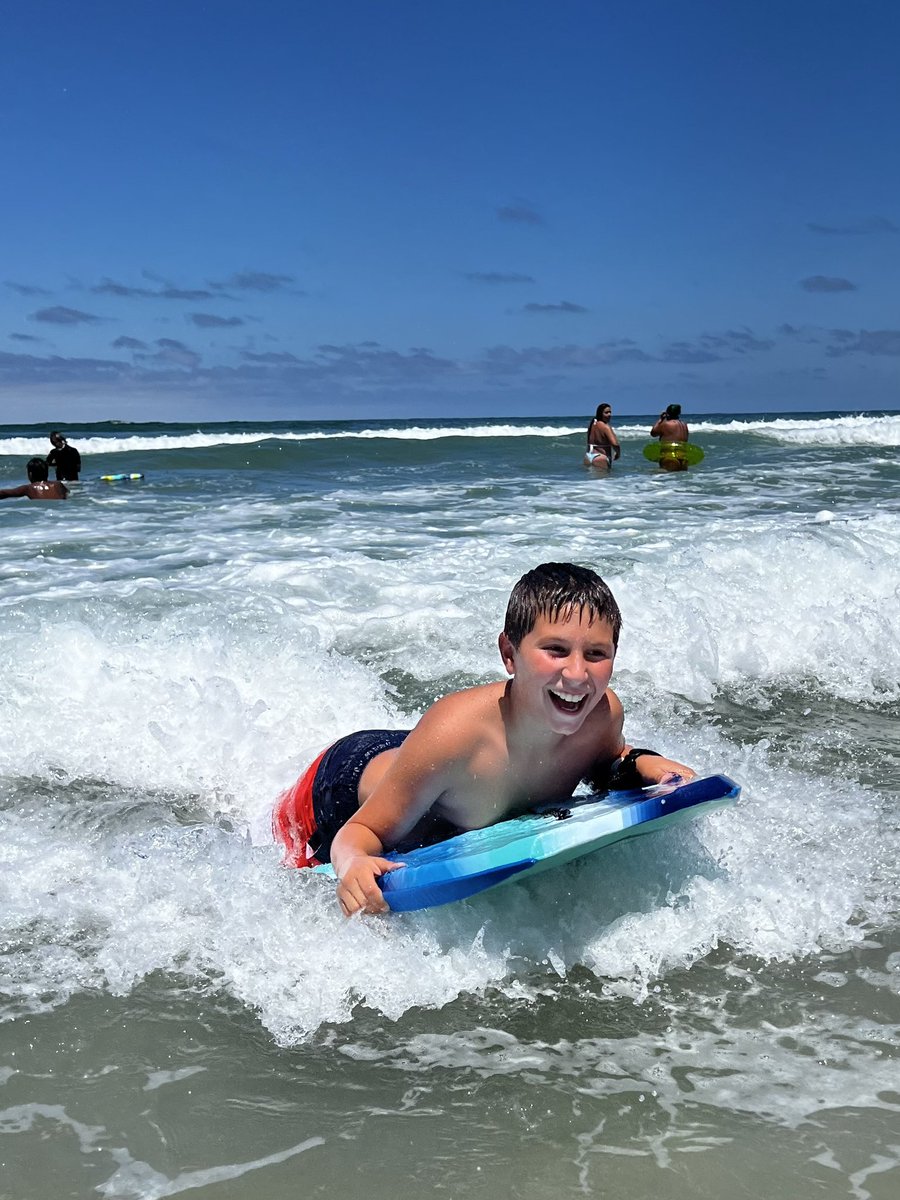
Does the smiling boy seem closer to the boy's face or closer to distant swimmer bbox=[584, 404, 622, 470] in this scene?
the boy's face

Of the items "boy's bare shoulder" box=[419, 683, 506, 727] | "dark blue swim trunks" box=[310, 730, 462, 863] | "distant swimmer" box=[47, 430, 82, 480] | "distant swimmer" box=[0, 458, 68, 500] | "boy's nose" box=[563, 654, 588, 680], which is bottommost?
"dark blue swim trunks" box=[310, 730, 462, 863]

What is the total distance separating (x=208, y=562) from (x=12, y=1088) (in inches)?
222

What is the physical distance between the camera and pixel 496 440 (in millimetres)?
32438

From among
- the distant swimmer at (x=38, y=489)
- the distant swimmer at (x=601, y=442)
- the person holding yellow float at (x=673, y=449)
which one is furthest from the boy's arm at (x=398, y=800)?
the distant swimmer at (x=601, y=442)

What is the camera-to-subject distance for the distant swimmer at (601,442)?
1734 cm

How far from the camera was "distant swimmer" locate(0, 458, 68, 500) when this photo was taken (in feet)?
43.3

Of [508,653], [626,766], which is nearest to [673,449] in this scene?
[626,766]

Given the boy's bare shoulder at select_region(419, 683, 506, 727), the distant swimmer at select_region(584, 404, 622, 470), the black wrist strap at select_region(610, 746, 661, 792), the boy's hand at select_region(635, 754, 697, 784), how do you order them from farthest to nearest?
the distant swimmer at select_region(584, 404, 622, 470)
the black wrist strap at select_region(610, 746, 661, 792)
the boy's hand at select_region(635, 754, 697, 784)
the boy's bare shoulder at select_region(419, 683, 506, 727)

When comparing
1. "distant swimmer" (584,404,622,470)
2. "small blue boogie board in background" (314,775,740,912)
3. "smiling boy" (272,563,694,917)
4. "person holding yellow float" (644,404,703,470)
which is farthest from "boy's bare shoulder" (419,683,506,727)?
"distant swimmer" (584,404,622,470)

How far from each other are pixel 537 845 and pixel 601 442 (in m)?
15.5

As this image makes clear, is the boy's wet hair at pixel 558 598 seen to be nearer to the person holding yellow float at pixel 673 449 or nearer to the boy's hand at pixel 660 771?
the boy's hand at pixel 660 771

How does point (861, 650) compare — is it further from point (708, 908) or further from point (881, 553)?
point (708, 908)

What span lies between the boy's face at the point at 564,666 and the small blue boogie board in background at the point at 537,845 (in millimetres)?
257

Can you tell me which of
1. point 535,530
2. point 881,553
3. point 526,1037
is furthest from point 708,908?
point 535,530
